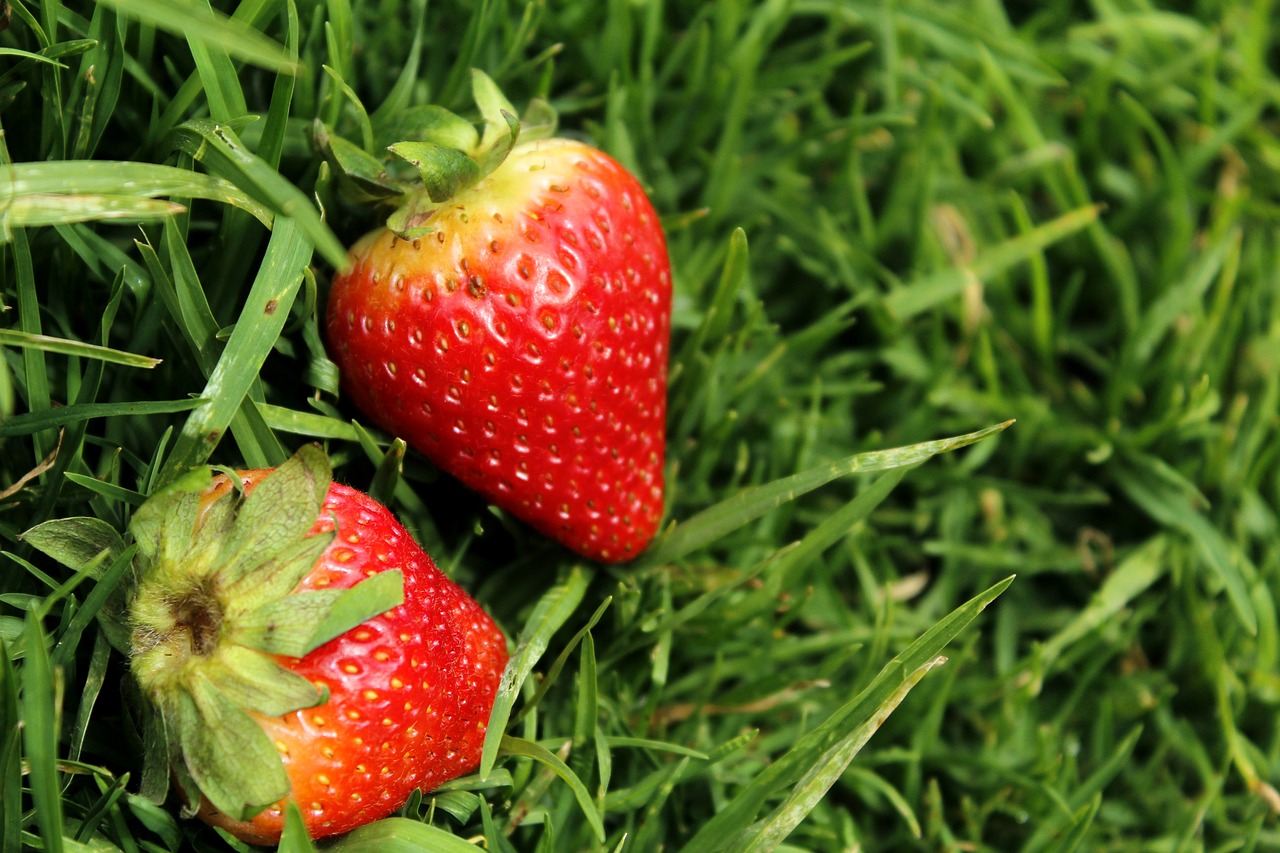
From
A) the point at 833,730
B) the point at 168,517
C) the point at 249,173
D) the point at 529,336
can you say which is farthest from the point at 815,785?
the point at 249,173

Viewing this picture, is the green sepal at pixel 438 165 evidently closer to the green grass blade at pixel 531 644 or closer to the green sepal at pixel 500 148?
the green sepal at pixel 500 148

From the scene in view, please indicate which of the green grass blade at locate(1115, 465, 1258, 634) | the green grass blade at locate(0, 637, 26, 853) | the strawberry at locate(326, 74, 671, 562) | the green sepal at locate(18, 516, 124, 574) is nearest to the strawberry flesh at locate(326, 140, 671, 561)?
the strawberry at locate(326, 74, 671, 562)

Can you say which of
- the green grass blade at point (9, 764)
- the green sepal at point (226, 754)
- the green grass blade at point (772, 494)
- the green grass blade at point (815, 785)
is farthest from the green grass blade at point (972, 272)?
the green grass blade at point (9, 764)

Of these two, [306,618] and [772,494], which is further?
[772,494]

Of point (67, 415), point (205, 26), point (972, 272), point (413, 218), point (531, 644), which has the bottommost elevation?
point (531, 644)

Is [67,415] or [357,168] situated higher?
[357,168]

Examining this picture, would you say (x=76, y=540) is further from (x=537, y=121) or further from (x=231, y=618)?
(x=537, y=121)

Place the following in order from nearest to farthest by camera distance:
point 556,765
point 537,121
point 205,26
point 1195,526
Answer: point 205,26
point 556,765
point 537,121
point 1195,526

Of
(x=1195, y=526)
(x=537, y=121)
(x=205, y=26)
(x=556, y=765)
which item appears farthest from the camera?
(x=1195, y=526)
